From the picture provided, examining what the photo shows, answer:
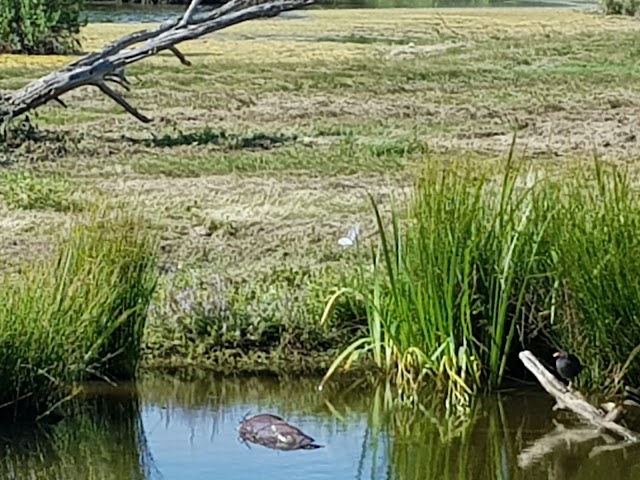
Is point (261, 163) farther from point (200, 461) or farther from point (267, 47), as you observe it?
point (267, 47)

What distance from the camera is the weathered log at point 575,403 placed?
219 inches

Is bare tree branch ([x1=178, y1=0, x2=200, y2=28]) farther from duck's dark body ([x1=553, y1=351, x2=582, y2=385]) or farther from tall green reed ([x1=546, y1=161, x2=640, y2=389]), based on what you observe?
duck's dark body ([x1=553, y1=351, x2=582, y2=385])

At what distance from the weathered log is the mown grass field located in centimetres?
94

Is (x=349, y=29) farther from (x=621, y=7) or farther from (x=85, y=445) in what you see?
(x=85, y=445)

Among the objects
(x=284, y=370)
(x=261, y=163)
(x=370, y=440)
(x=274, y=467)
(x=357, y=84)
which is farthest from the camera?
(x=357, y=84)

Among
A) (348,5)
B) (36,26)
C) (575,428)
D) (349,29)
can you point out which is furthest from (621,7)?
(575,428)

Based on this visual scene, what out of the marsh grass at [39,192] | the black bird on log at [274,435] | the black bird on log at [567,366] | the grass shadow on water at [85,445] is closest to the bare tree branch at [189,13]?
the marsh grass at [39,192]

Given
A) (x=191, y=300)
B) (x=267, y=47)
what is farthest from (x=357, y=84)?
(x=191, y=300)

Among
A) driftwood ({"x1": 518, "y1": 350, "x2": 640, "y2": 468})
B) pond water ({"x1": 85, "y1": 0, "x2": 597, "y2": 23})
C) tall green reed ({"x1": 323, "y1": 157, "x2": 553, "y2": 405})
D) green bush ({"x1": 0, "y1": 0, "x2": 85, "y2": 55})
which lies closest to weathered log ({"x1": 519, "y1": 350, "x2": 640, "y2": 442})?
driftwood ({"x1": 518, "y1": 350, "x2": 640, "y2": 468})

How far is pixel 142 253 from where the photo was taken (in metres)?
6.08

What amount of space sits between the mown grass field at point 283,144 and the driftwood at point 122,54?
380 millimetres

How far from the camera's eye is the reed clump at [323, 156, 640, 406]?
5891mm

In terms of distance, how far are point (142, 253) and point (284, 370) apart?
2.82ft

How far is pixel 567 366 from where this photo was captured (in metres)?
5.87
